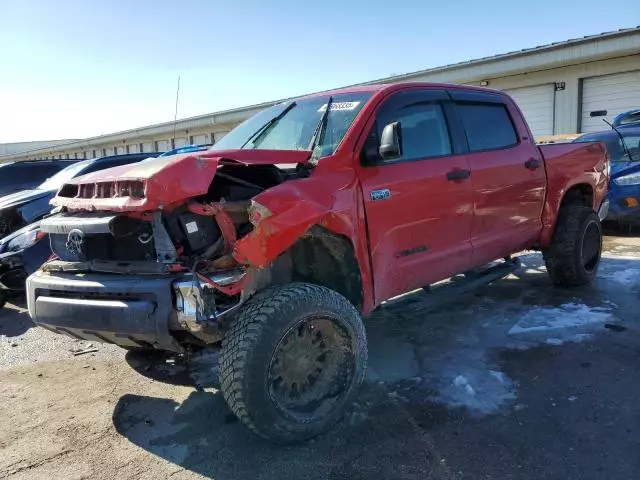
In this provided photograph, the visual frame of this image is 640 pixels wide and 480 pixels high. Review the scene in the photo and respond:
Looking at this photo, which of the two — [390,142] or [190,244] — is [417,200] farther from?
[190,244]

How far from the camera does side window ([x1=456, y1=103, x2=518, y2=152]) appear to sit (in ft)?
14.9

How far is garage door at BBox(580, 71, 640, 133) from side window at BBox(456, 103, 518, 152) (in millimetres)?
11182

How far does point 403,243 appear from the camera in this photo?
12.4 feet

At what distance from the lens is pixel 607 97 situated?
577 inches

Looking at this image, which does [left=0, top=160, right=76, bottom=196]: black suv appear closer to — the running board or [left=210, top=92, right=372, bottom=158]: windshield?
[left=210, top=92, right=372, bottom=158]: windshield

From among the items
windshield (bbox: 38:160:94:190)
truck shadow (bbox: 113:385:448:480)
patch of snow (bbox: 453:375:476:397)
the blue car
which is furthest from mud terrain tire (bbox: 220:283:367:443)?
windshield (bbox: 38:160:94:190)

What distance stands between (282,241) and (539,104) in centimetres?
1530

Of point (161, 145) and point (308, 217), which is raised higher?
point (308, 217)

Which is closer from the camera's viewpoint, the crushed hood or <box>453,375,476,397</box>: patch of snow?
the crushed hood

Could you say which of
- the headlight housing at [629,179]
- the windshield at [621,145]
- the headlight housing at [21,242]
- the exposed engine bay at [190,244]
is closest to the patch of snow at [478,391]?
the exposed engine bay at [190,244]

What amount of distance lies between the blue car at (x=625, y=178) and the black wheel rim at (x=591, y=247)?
8.99ft

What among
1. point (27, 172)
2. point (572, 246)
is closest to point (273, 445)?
point (572, 246)

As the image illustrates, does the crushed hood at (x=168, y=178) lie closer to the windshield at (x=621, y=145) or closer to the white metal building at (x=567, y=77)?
the windshield at (x=621, y=145)

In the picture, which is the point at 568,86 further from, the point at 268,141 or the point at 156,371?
the point at 156,371
